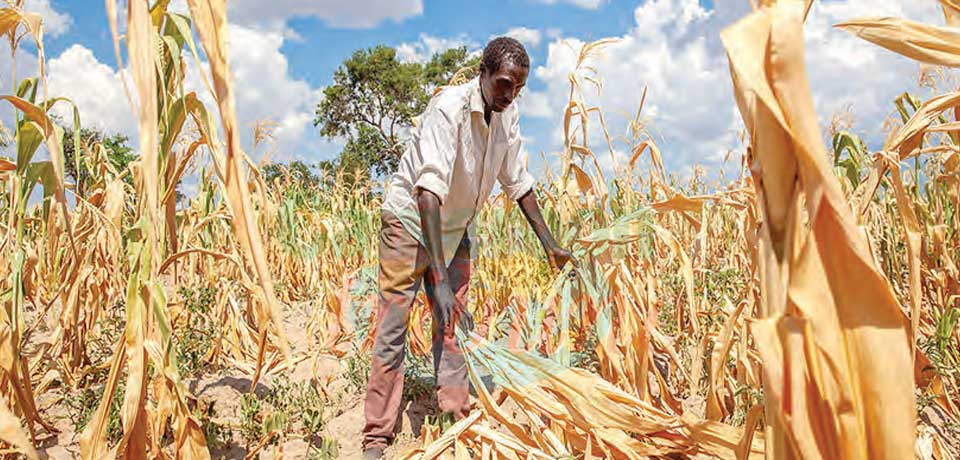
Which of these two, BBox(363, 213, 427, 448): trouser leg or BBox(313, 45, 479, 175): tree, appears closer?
BBox(363, 213, 427, 448): trouser leg

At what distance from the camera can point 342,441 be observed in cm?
239

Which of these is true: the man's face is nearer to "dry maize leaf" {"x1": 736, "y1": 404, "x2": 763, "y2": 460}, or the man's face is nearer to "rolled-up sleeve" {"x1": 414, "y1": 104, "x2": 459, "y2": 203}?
"rolled-up sleeve" {"x1": 414, "y1": 104, "x2": 459, "y2": 203}

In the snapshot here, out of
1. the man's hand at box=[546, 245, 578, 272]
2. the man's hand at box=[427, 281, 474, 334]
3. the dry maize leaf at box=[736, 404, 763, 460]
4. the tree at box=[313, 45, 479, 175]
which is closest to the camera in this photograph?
the dry maize leaf at box=[736, 404, 763, 460]

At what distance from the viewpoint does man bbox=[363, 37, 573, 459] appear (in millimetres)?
2072

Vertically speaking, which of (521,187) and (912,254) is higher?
(521,187)

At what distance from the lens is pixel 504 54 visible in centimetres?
204

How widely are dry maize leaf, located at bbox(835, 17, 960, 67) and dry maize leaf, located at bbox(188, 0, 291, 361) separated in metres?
0.64

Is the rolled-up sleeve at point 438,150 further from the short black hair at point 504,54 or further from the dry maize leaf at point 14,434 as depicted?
the dry maize leaf at point 14,434

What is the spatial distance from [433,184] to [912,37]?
5.08 ft

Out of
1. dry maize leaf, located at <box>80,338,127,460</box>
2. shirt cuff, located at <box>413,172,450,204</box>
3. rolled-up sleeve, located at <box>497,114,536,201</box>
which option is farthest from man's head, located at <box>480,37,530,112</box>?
dry maize leaf, located at <box>80,338,127,460</box>

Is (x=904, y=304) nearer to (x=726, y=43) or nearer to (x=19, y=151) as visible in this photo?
(x=726, y=43)

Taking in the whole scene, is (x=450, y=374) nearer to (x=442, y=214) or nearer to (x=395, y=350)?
(x=395, y=350)

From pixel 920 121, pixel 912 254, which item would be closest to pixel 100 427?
pixel 912 254

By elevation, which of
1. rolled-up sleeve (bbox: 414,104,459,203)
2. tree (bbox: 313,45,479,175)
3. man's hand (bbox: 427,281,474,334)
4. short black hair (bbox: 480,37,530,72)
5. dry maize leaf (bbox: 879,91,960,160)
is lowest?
man's hand (bbox: 427,281,474,334)
